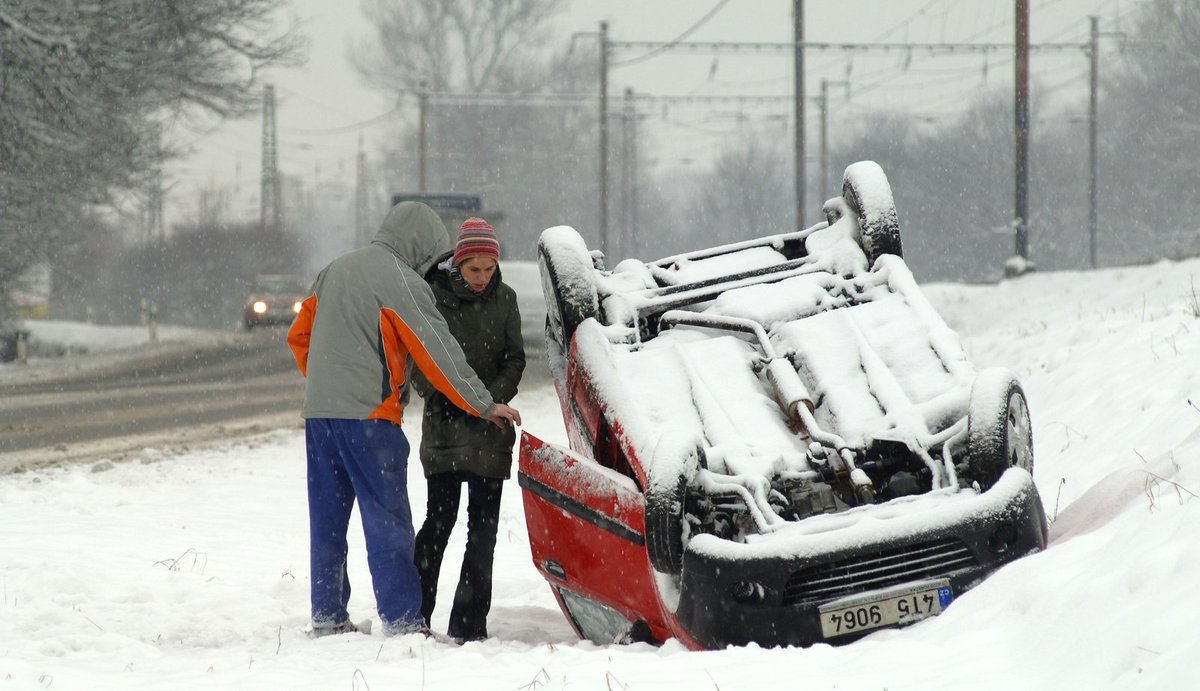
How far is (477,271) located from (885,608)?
2.22 metres

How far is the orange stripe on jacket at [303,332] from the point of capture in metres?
5.21

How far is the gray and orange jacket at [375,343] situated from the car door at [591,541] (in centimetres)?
39

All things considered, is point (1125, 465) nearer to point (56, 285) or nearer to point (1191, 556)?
point (1191, 556)

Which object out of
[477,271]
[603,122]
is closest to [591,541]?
[477,271]

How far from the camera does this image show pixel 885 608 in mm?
4086

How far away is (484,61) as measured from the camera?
50.1 meters

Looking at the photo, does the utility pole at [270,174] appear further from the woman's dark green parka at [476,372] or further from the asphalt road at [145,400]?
the woman's dark green parka at [476,372]

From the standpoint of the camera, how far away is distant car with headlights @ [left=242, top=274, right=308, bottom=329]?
33.2 meters

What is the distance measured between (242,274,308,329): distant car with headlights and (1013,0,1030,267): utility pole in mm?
18464

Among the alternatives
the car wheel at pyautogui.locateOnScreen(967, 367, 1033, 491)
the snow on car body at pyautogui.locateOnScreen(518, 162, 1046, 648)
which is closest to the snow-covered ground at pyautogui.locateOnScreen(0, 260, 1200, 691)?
the snow on car body at pyautogui.locateOnScreen(518, 162, 1046, 648)

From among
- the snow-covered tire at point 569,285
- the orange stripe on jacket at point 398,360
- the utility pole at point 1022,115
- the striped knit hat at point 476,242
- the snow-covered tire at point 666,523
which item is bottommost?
the snow-covered tire at point 666,523

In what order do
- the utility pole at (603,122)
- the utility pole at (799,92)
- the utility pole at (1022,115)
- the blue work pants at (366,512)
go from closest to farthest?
the blue work pants at (366,512), the utility pole at (1022,115), the utility pole at (799,92), the utility pole at (603,122)

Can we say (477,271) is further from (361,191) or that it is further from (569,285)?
(361,191)

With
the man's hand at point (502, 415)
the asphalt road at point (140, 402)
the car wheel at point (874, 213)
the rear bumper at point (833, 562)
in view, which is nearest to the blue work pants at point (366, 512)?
the man's hand at point (502, 415)
